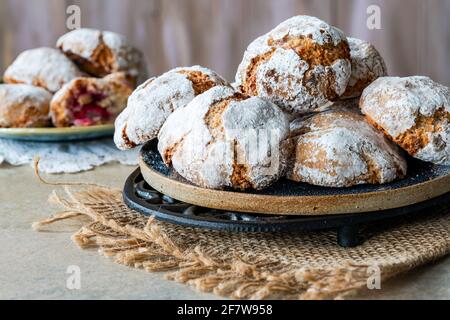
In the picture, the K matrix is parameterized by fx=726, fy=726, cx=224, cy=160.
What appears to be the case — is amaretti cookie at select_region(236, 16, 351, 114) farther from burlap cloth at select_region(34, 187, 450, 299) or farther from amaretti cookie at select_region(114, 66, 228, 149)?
burlap cloth at select_region(34, 187, 450, 299)

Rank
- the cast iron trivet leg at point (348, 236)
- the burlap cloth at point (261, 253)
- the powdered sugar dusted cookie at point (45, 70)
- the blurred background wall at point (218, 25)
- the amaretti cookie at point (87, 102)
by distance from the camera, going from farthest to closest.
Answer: the blurred background wall at point (218, 25)
the powdered sugar dusted cookie at point (45, 70)
the amaretti cookie at point (87, 102)
the cast iron trivet leg at point (348, 236)
the burlap cloth at point (261, 253)

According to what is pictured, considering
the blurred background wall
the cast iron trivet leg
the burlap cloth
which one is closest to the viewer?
the burlap cloth

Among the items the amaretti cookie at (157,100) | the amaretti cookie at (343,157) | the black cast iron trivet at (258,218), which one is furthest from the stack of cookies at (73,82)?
the amaretti cookie at (343,157)

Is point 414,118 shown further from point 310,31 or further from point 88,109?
point 88,109

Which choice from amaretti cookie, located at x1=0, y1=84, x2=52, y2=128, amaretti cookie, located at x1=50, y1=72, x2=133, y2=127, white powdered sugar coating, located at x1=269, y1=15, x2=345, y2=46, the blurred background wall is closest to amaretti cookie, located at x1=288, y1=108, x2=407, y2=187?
white powdered sugar coating, located at x1=269, y1=15, x2=345, y2=46

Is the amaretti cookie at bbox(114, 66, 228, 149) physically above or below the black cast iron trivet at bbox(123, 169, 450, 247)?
above

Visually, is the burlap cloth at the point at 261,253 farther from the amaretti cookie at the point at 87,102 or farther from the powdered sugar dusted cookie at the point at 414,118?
the amaretti cookie at the point at 87,102
